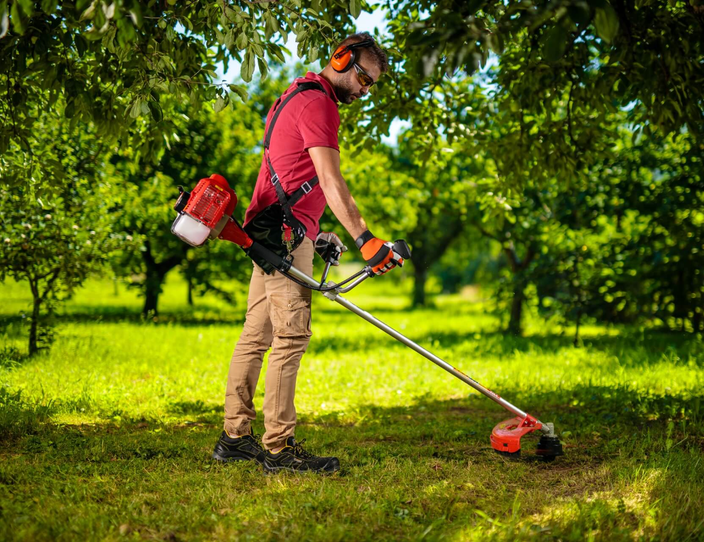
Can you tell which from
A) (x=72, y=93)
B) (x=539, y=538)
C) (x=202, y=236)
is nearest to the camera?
(x=539, y=538)

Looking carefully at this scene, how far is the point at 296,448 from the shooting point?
3.73 meters

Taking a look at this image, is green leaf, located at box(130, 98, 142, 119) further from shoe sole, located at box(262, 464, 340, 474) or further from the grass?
shoe sole, located at box(262, 464, 340, 474)

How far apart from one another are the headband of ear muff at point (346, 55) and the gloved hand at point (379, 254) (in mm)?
970

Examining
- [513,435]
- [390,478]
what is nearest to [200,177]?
[513,435]

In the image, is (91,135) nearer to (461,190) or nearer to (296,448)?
(296,448)

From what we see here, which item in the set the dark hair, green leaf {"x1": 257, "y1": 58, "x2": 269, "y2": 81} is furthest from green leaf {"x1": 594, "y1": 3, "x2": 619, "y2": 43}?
green leaf {"x1": 257, "y1": 58, "x2": 269, "y2": 81}

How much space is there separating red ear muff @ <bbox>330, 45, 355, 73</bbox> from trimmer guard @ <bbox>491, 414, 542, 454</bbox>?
2.32 metres

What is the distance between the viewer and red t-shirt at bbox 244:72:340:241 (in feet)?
11.5

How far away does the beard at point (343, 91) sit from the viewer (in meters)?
3.72

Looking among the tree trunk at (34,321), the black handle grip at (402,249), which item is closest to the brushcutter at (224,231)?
the black handle grip at (402,249)

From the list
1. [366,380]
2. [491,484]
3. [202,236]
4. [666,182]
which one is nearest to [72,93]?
[202,236]

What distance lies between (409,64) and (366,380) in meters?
3.45

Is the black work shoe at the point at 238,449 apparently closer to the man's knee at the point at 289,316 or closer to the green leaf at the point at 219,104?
the man's knee at the point at 289,316

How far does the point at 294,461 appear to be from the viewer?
3.64m
